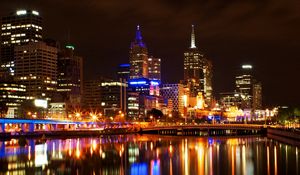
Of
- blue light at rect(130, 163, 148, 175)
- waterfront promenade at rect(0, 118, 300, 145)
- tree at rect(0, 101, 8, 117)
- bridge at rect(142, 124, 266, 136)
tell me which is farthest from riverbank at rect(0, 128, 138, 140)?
blue light at rect(130, 163, 148, 175)

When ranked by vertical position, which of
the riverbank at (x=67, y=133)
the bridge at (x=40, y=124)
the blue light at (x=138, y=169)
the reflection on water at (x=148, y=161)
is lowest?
the blue light at (x=138, y=169)

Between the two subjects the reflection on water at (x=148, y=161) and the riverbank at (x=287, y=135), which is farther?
the riverbank at (x=287, y=135)

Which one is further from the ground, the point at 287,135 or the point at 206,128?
the point at 287,135

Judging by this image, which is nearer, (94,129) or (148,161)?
(148,161)

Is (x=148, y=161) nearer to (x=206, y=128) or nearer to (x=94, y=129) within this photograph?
(x=94, y=129)

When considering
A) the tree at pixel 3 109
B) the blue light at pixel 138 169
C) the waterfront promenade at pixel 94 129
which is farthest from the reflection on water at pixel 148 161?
the tree at pixel 3 109

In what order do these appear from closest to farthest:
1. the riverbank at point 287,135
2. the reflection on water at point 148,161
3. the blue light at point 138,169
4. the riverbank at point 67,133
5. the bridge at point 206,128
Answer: the blue light at point 138,169
the reflection on water at point 148,161
the riverbank at point 287,135
the riverbank at point 67,133
the bridge at point 206,128

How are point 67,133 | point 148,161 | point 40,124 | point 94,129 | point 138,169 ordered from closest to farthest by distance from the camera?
1. point 138,169
2. point 148,161
3. point 67,133
4. point 94,129
5. point 40,124

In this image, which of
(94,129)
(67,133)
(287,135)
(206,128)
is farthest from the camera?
(206,128)

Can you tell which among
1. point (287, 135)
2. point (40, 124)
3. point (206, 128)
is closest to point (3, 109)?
point (40, 124)

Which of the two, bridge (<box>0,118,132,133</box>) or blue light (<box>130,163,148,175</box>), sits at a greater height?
bridge (<box>0,118,132,133</box>)

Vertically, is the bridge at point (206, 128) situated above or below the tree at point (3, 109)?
below

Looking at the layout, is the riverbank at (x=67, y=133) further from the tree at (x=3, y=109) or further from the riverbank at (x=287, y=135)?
the riverbank at (x=287, y=135)

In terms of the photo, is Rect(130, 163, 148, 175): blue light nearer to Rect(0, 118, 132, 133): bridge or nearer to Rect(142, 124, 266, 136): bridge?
Rect(0, 118, 132, 133): bridge
